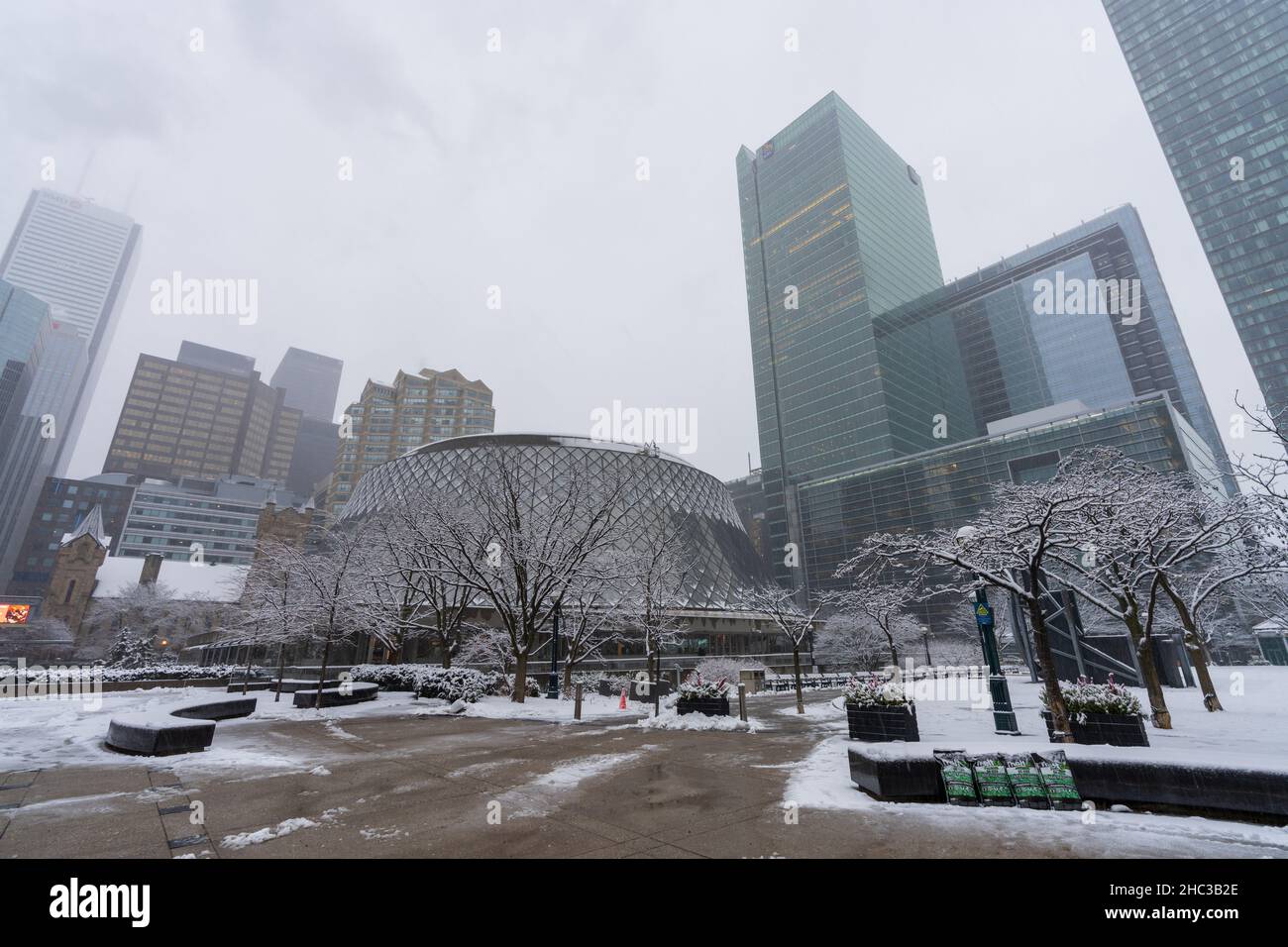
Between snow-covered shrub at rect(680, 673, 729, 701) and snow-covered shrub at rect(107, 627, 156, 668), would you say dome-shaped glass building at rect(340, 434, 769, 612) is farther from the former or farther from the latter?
snow-covered shrub at rect(680, 673, 729, 701)

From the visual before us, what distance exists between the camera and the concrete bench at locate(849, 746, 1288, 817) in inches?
256

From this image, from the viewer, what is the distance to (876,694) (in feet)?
43.1

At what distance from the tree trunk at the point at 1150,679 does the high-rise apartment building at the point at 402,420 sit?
128352 mm

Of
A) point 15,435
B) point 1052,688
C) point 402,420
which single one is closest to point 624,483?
point 1052,688

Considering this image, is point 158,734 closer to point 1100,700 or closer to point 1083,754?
point 1083,754

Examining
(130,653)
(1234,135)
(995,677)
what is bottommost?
(995,677)

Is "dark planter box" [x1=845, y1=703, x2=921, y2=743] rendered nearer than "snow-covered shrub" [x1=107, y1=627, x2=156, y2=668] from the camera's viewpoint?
Yes

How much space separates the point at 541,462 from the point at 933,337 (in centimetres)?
11570

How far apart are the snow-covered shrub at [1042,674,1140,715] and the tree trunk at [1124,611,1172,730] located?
4.01m

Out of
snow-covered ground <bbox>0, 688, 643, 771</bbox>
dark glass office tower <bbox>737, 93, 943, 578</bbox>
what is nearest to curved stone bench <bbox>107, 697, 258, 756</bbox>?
snow-covered ground <bbox>0, 688, 643, 771</bbox>

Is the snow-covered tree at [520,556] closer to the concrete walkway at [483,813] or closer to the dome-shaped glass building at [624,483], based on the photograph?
the concrete walkway at [483,813]

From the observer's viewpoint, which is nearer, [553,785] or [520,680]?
[553,785]

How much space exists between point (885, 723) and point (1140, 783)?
19.8 ft
